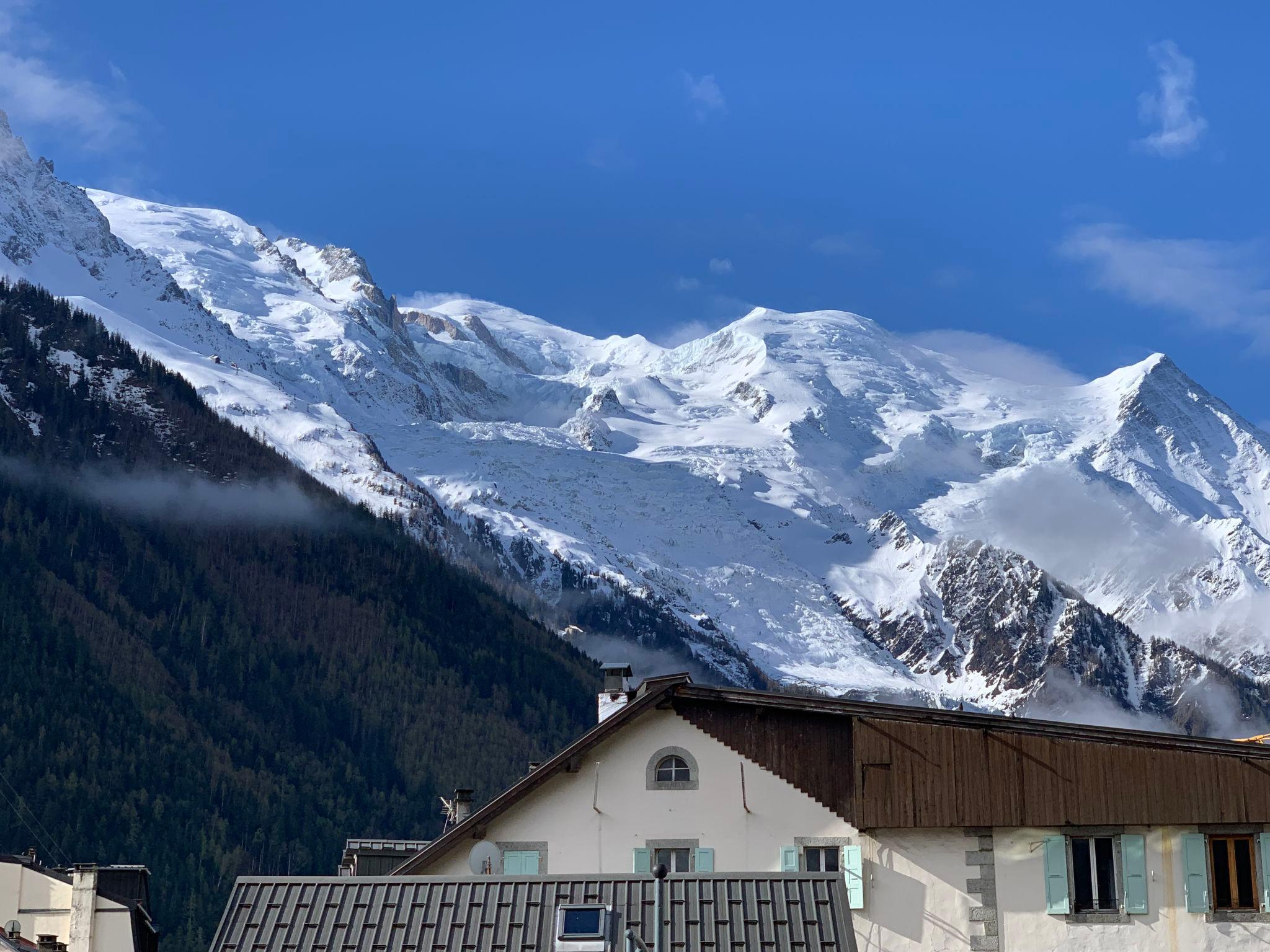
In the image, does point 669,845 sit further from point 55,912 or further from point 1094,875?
point 55,912

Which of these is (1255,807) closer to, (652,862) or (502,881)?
(652,862)

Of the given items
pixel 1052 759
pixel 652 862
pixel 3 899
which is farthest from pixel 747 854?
pixel 3 899

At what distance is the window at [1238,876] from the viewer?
45.2m

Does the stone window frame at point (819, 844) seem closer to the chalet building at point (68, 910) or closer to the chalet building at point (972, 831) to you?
the chalet building at point (972, 831)

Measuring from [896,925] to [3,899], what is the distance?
26.7 meters

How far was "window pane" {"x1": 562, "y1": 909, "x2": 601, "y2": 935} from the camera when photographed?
34375 millimetres

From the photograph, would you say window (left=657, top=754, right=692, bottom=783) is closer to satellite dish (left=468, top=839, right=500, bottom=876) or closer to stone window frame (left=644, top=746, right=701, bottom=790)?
stone window frame (left=644, top=746, right=701, bottom=790)

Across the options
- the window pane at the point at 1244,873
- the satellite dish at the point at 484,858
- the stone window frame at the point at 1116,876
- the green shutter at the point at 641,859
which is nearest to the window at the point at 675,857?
the green shutter at the point at 641,859

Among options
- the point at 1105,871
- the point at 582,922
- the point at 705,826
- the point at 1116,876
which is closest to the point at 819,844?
the point at 705,826

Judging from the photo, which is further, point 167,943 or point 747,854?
point 167,943

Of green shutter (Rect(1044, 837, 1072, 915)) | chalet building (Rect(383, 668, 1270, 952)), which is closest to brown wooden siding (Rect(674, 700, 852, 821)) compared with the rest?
chalet building (Rect(383, 668, 1270, 952))

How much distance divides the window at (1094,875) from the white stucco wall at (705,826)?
2341 mm

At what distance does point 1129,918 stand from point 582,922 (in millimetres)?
15801

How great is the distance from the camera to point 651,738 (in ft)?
160
